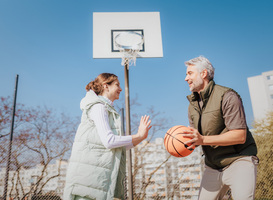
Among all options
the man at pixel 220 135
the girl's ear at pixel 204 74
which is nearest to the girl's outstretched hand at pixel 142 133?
the man at pixel 220 135

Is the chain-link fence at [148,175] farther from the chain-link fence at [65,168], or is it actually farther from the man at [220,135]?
the man at [220,135]

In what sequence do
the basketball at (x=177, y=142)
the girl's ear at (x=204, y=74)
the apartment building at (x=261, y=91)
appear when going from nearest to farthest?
the basketball at (x=177, y=142), the girl's ear at (x=204, y=74), the apartment building at (x=261, y=91)

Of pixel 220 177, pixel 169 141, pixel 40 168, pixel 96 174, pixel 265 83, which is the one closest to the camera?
pixel 96 174

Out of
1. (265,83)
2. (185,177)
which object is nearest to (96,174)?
(185,177)

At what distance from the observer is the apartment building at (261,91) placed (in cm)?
4844

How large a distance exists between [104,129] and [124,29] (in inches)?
161

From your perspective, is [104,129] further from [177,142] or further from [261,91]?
[261,91]

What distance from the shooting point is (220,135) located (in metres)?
2.07

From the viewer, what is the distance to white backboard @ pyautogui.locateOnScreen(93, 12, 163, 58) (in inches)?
210

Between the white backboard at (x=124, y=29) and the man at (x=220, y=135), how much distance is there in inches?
117

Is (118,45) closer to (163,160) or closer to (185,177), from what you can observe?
(163,160)

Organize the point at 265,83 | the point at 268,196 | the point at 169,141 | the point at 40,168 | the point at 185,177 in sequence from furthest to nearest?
1. the point at 265,83
2. the point at 268,196
3. the point at 185,177
4. the point at 40,168
5. the point at 169,141

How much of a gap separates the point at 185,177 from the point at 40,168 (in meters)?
3.77

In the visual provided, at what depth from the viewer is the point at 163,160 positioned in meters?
6.90
